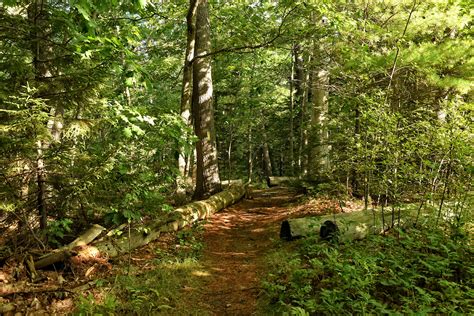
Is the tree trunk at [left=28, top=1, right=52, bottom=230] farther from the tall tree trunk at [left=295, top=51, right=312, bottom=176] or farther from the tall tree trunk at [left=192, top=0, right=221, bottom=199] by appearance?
the tall tree trunk at [left=295, top=51, right=312, bottom=176]

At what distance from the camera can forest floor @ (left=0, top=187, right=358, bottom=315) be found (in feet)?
14.5

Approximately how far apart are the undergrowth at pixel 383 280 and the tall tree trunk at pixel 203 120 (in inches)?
220

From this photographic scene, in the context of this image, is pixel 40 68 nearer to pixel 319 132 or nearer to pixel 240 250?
pixel 240 250

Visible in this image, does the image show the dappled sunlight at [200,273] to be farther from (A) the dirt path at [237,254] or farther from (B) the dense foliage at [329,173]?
(B) the dense foliage at [329,173]

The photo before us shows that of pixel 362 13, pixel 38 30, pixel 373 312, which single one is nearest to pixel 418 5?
pixel 362 13

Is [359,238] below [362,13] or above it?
below

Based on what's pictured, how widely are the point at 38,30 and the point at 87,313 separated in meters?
4.71

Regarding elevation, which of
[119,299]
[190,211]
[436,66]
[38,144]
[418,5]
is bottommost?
[119,299]

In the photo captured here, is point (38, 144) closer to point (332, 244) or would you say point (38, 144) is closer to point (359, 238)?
point (332, 244)

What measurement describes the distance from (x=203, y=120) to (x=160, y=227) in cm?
477

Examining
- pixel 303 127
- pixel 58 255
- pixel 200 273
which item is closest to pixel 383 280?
pixel 200 273

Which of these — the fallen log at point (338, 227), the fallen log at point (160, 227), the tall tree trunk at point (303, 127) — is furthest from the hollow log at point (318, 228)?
the tall tree trunk at point (303, 127)

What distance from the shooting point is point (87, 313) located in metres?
4.10

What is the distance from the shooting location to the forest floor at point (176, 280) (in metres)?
4.42
